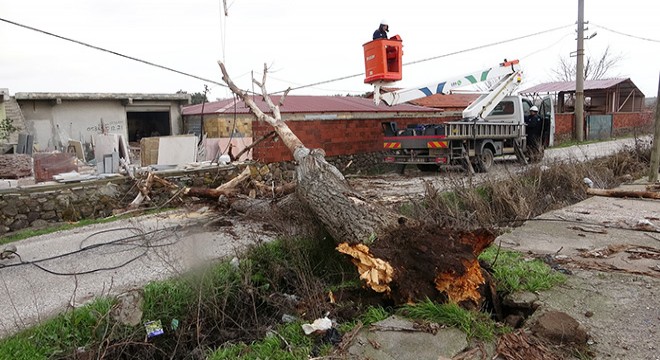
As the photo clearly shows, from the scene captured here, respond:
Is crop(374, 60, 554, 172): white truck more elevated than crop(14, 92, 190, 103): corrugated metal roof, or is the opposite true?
crop(14, 92, 190, 103): corrugated metal roof

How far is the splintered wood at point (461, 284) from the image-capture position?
3754 mm

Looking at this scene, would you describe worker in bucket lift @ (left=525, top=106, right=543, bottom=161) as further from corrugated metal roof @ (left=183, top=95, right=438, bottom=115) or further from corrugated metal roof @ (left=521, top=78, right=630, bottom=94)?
corrugated metal roof @ (left=521, top=78, right=630, bottom=94)

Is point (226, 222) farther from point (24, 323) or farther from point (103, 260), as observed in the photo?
point (24, 323)

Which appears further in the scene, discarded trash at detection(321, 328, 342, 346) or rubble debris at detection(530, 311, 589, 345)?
discarded trash at detection(321, 328, 342, 346)

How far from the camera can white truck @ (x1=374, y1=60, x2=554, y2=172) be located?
1205 cm

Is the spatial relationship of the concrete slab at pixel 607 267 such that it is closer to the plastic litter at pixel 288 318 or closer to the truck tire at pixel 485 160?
the plastic litter at pixel 288 318

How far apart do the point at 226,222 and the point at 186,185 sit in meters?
2.90

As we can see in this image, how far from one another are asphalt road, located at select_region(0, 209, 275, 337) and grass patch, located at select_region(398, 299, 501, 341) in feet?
6.75

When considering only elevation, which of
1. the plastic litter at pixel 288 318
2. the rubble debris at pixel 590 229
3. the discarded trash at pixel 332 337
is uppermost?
the rubble debris at pixel 590 229

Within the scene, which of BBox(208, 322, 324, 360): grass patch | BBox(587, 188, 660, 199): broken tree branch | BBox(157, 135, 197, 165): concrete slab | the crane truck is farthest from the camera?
the crane truck

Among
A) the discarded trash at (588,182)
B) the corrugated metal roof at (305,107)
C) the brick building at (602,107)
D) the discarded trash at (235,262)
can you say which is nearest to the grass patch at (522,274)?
the discarded trash at (235,262)

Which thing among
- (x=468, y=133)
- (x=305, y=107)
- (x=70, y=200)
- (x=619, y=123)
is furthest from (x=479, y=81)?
(x=619, y=123)

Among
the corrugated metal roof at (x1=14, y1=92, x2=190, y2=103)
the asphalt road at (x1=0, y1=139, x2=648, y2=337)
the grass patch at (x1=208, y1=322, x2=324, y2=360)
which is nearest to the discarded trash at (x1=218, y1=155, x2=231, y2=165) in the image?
the asphalt road at (x1=0, y1=139, x2=648, y2=337)

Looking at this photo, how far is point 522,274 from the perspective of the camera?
4.18m
